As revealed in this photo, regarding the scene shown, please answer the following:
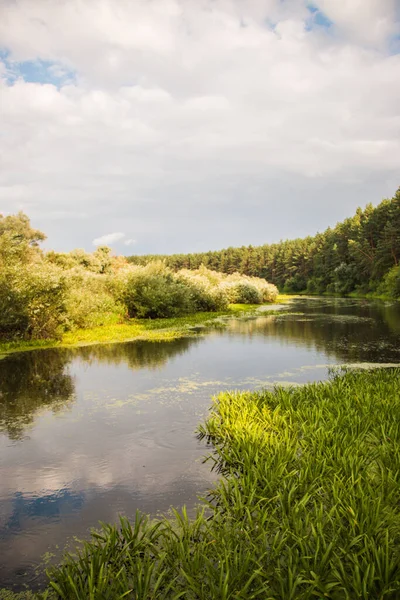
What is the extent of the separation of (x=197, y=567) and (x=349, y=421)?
4.33m

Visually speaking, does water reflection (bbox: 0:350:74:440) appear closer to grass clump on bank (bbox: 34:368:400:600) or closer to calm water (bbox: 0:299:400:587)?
calm water (bbox: 0:299:400:587)

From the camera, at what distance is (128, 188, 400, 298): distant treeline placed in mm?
58812

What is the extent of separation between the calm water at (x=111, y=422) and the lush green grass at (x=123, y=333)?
4.68ft

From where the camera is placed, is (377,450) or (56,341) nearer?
(377,450)

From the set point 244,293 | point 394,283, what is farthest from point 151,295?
point 394,283

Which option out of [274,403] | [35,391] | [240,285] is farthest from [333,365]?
[240,285]

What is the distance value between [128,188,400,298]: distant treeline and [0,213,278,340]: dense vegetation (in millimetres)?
12929

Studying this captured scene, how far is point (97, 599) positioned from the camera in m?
3.55

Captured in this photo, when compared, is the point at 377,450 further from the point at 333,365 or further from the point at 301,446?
the point at 333,365

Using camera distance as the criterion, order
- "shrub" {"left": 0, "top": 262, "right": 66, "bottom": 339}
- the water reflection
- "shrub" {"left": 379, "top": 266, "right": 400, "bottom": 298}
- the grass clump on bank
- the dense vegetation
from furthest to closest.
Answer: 1. "shrub" {"left": 379, "top": 266, "right": 400, "bottom": 298}
2. the dense vegetation
3. "shrub" {"left": 0, "top": 262, "right": 66, "bottom": 339}
4. the water reflection
5. the grass clump on bank

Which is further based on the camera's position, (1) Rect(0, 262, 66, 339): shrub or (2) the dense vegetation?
(2) the dense vegetation

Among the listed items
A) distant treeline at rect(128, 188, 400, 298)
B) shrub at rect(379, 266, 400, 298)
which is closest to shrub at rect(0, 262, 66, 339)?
distant treeline at rect(128, 188, 400, 298)

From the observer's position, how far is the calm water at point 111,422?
5.35m

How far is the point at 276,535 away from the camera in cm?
416
